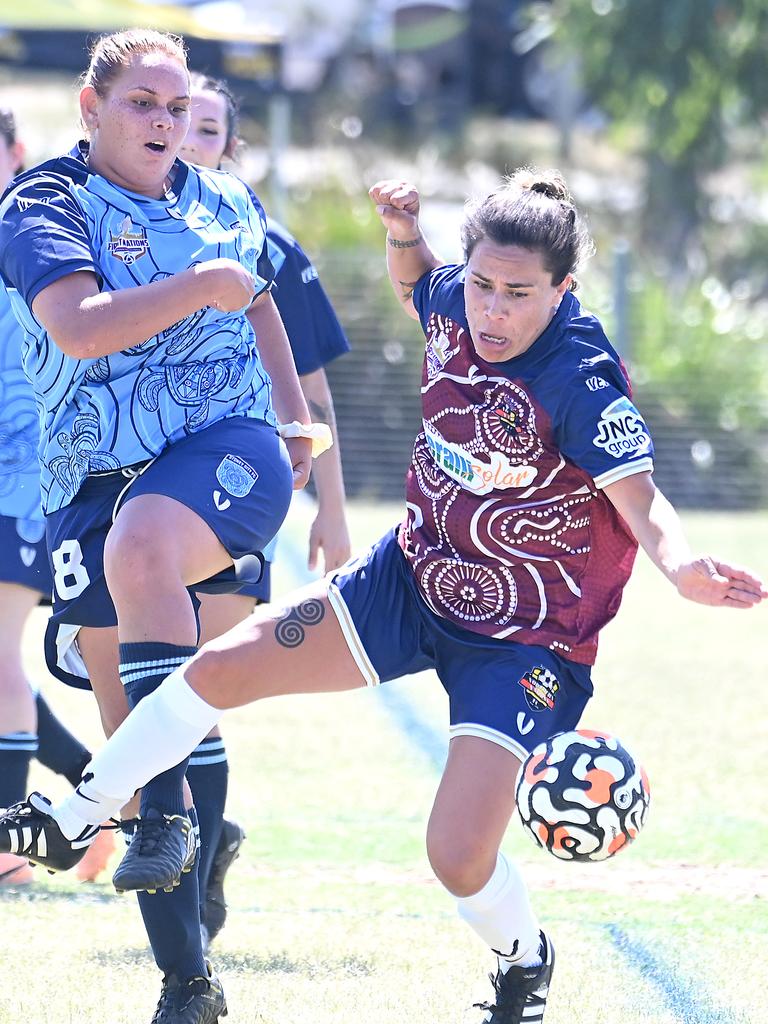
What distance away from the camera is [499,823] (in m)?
3.53

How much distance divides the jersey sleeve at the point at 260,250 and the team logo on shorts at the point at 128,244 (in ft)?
1.11

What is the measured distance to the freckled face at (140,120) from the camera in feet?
11.9

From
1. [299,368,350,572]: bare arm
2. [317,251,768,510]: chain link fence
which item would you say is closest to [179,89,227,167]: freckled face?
[299,368,350,572]: bare arm

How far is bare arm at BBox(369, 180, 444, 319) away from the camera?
414cm

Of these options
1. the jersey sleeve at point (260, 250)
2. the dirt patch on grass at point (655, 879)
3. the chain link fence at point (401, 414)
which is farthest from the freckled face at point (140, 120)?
the chain link fence at point (401, 414)

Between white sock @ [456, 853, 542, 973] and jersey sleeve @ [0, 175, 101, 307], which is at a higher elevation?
jersey sleeve @ [0, 175, 101, 307]

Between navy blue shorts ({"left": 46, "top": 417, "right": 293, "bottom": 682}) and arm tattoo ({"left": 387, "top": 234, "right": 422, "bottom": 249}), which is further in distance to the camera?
arm tattoo ({"left": 387, "top": 234, "right": 422, "bottom": 249})

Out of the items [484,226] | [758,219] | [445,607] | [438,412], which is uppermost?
[484,226]

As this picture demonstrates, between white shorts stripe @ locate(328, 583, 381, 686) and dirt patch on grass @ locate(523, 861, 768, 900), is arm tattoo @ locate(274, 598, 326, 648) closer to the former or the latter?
white shorts stripe @ locate(328, 583, 381, 686)

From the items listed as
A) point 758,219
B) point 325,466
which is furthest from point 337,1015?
point 758,219

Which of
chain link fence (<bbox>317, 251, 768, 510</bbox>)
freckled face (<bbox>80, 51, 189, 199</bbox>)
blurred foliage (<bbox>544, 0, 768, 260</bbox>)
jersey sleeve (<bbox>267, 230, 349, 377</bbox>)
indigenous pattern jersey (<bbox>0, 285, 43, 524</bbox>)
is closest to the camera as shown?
freckled face (<bbox>80, 51, 189, 199</bbox>)

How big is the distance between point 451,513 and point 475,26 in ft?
97.3

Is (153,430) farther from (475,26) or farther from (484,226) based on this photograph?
(475,26)

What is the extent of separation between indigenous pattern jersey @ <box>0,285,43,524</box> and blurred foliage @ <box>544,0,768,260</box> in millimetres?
14195
